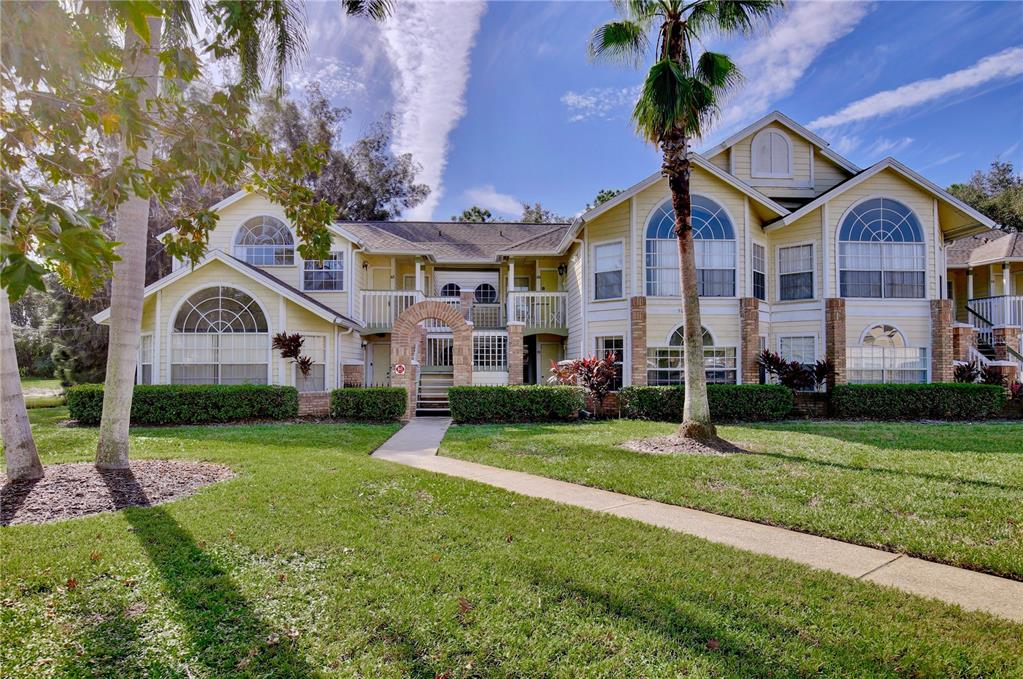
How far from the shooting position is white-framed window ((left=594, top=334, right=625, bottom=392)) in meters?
14.9

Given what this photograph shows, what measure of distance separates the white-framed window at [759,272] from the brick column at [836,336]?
70.0 inches

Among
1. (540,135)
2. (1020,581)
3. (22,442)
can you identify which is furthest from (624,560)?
(540,135)

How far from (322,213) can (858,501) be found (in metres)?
7.09

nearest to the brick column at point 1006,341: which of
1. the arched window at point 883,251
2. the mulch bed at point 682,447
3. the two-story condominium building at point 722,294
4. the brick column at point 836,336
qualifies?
the two-story condominium building at point 722,294

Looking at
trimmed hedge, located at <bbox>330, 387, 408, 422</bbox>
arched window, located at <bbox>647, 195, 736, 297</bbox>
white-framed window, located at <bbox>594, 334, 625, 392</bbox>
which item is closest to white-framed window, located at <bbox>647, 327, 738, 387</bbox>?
white-framed window, located at <bbox>594, 334, 625, 392</bbox>

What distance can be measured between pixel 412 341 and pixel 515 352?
122 inches

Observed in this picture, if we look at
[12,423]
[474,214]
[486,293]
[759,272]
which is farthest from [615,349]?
[474,214]

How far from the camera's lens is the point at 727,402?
12672 millimetres

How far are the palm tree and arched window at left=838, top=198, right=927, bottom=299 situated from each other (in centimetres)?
807

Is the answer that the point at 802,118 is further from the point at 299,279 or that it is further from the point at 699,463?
the point at 299,279

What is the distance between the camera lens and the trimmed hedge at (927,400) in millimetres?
12953

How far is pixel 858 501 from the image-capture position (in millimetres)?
5719

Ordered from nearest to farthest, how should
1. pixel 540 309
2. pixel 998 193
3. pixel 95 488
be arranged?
1. pixel 95 488
2. pixel 540 309
3. pixel 998 193

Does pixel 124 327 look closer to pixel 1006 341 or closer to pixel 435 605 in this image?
pixel 435 605
